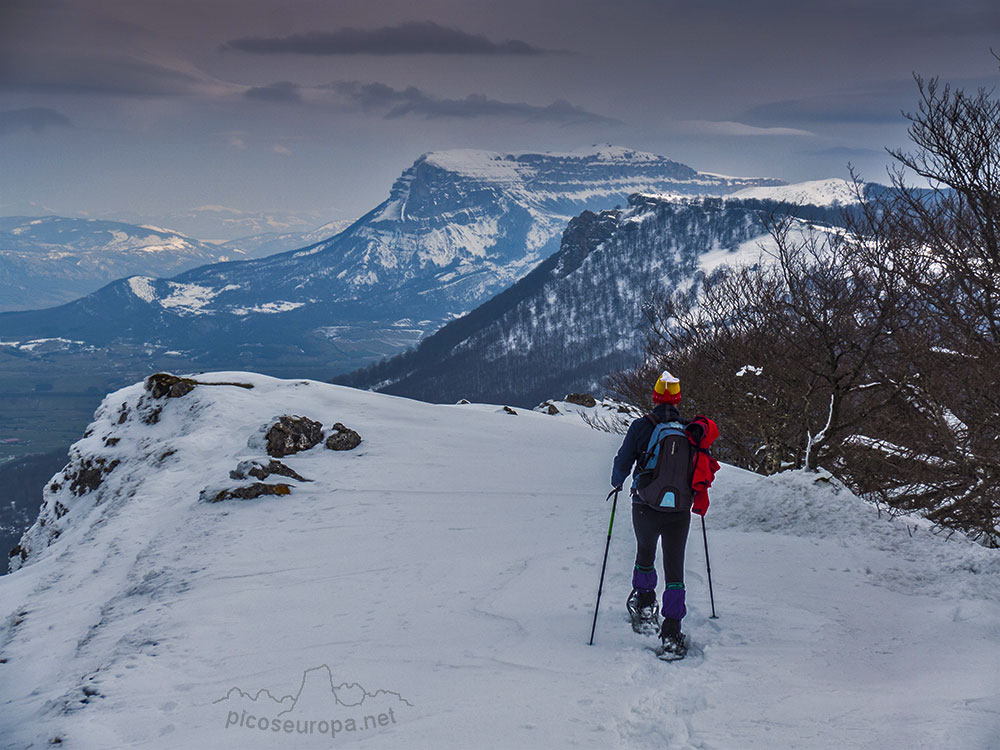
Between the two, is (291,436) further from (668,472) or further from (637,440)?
(668,472)

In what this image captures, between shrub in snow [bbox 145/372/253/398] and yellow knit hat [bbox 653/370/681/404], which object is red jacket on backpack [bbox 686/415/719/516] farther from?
shrub in snow [bbox 145/372/253/398]

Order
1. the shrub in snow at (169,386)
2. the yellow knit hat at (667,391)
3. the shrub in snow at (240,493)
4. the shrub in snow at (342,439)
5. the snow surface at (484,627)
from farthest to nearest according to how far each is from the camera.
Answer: the shrub in snow at (169,386), the shrub in snow at (342,439), the shrub in snow at (240,493), the yellow knit hat at (667,391), the snow surface at (484,627)

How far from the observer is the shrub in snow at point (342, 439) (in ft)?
61.6

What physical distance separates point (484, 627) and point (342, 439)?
1230cm

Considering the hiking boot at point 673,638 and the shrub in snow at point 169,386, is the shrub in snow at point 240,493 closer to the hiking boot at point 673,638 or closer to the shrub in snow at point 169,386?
the hiking boot at point 673,638

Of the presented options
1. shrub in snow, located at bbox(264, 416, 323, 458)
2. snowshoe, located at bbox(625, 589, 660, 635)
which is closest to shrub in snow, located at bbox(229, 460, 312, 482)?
shrub in snow, located at bbox(264, 416, 323, 458)

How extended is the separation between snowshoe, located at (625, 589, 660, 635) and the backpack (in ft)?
3.94

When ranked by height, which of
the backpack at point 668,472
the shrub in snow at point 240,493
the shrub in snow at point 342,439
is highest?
the backpack at point 668,472

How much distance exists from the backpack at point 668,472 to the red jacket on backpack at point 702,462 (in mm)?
48

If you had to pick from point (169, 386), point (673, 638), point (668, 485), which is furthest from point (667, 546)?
point (169, 386)

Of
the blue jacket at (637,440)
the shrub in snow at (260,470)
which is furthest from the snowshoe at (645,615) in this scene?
the shrub in snow at (260,470)

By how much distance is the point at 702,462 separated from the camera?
6734 mm

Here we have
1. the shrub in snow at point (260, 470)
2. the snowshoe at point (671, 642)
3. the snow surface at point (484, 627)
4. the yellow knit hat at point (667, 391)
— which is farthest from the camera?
the shrub in snow at point (260, 470)

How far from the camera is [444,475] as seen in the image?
16.5 meters
